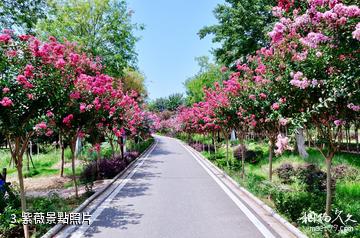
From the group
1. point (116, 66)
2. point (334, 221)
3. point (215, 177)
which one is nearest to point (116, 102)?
point (215, 177)

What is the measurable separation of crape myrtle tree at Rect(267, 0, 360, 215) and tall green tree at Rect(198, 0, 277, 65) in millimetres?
11688

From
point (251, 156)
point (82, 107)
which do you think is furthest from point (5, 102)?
point (251, 156)

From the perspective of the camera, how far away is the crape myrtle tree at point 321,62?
187 inches

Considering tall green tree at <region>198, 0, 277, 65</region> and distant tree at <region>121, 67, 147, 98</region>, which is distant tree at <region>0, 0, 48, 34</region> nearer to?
tall green tree at <region>198, 0, 277, 65</region>

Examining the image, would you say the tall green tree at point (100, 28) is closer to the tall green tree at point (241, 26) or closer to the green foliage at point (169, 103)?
the tall green tree at point (241, 26)

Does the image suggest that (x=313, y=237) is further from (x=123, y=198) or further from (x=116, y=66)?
(x=116, y=66)

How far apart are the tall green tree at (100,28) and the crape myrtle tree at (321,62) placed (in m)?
18.7

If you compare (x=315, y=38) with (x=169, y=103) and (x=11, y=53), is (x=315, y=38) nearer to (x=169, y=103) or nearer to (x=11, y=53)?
(x=11, y=53)

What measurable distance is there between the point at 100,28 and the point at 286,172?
17.9 metres

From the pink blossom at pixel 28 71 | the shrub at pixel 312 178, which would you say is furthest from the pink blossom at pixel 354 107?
the shrub at pixel 312 178

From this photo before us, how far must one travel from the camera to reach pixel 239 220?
289 inches

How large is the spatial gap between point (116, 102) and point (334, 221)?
8.79 m

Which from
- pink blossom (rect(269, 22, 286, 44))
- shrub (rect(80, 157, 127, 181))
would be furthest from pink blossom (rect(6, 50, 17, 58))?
shrub (rect(80, 157, 127, 181))

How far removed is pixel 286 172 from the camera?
46.7ft
